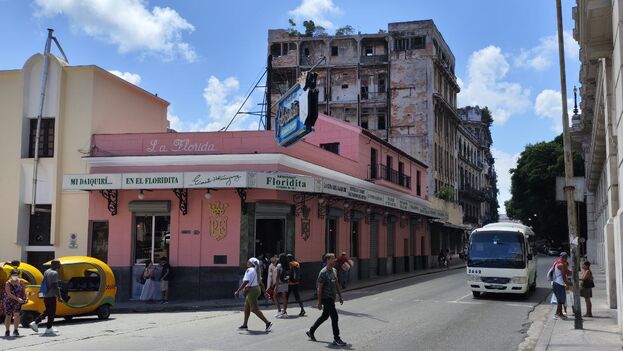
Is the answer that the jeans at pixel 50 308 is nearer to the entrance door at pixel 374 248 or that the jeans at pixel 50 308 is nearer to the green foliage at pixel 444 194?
the entrance door at pixel 374 248

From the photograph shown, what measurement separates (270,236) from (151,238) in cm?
444

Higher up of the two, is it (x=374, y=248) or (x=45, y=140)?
(x=45, y=140)

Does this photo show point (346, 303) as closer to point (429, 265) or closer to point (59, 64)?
point (59, 64)

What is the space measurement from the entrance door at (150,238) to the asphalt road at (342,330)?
4838mm

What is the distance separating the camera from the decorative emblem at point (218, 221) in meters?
21.7

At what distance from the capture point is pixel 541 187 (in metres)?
60.3

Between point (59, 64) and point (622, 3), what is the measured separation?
2022cm

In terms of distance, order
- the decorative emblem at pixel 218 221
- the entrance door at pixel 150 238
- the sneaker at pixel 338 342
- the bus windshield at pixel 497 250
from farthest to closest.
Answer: the entrance door at pixel 150 238 → the decorative emblem at pixel 218 221 → the bus windshield at pixel 497 250 → the sneaker at pixel 338 342

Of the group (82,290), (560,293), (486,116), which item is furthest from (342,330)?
(486,116)

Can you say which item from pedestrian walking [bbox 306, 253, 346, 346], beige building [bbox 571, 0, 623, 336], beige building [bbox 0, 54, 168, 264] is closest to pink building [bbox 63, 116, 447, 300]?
beige building [bbox 0, 54, 168, 264]

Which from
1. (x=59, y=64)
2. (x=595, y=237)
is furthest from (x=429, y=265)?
(x=59, y=64)
